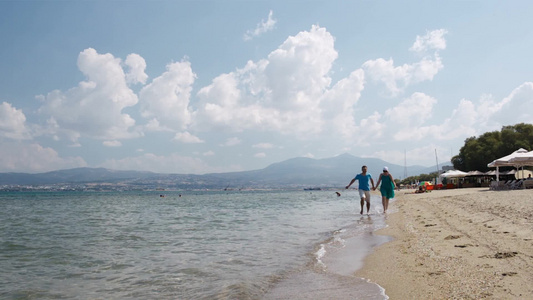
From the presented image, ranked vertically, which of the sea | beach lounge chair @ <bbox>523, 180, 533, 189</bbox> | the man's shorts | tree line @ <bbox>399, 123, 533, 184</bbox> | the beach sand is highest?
tree line @ <bbox>399, 123, 533, 184</bbox>

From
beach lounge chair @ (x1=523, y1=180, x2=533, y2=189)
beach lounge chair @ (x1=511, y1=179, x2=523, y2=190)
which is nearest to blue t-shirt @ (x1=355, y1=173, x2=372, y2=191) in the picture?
beach lounge chair @ (x1=523, y1=180, x2=533, y2=189)

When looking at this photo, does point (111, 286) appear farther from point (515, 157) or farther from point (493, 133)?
point (493, 133)

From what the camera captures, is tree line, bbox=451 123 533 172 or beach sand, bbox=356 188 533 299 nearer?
beach sand, bbox=356 188 533 299

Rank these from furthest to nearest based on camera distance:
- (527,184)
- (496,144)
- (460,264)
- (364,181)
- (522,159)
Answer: (496,144)
(522,159)
(527,184)
(364,181)
(460,264)

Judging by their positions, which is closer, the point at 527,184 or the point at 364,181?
the point at 364,181

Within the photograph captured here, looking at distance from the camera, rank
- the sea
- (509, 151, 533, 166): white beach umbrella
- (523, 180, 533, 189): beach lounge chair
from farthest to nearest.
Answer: (509, 151, 533, 166): white beach umbrella
(523, 180, 533, 189): beach lounge chair
the sea

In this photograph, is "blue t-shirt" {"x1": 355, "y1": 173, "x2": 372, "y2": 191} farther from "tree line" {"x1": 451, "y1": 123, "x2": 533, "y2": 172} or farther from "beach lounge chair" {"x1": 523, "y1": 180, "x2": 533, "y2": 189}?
"tree line" {"x1": 451, "y1": 123, "x2": 533, "y2": 172}

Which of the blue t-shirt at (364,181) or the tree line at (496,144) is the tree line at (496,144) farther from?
the blue t-shirt at (364,181)

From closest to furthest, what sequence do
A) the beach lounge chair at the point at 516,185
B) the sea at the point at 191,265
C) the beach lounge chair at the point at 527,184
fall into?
the sea at the point at 191,265 < the beach lounge chair at the point at 527,184 < the beach lounge chair at the point at 516,185

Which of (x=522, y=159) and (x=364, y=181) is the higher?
(x=522, y=159)

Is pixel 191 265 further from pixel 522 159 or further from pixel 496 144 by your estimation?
pixel 496 144

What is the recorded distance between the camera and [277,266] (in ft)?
21.1

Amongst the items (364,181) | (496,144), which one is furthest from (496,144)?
(364,181)

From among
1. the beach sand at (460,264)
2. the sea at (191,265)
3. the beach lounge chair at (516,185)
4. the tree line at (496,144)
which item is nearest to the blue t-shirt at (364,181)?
the sea at (191,265)
